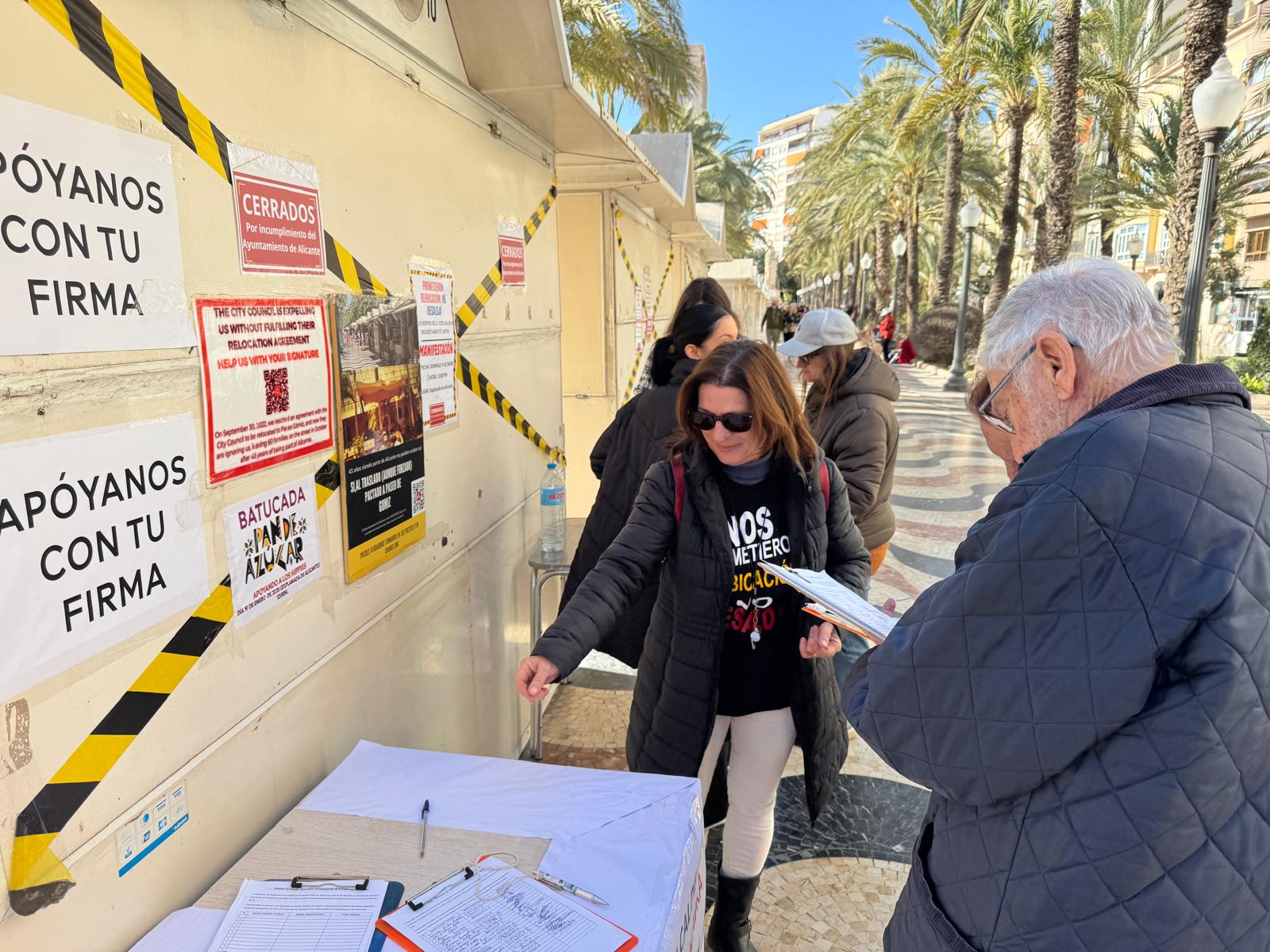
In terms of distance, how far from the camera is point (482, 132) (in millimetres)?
2857

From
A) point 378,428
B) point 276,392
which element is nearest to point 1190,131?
point 378,428

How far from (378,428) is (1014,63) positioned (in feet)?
62.4

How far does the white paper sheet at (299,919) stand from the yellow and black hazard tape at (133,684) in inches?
Result: 10.6

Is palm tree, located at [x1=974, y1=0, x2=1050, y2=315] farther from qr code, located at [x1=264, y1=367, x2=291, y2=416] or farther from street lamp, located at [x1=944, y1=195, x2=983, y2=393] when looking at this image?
qr code, located at [x1=264, y1=367, x2=291, y2=416]

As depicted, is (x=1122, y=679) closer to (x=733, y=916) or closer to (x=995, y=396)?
(x=995, y=396)

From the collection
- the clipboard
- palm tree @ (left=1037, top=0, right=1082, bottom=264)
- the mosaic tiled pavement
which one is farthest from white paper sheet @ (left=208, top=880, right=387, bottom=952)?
palm tree @ (left=1037, top=0, right=1082, bottom=264)

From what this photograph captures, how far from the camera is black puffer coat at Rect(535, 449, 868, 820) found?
2066 mm

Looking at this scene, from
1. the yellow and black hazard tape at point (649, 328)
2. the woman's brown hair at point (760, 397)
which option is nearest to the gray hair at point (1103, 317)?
the woman's brown hair at point (760, 397)

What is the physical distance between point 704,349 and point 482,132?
44.0 inches

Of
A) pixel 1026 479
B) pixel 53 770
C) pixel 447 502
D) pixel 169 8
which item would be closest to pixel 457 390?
pixel 447 502

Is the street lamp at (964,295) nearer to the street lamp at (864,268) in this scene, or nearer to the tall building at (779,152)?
the street lamp at (864,268)

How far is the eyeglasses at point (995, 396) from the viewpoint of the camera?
1.29 metres

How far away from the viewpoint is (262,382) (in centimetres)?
161

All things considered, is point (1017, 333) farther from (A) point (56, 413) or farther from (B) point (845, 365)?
(B) point (845, 365)
